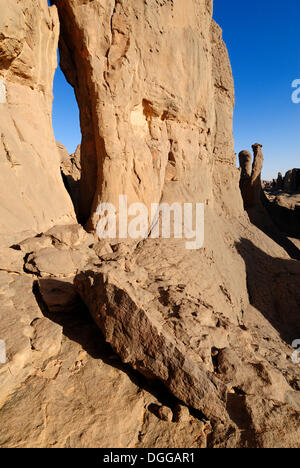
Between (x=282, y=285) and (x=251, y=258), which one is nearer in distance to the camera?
(x=282, y=285)

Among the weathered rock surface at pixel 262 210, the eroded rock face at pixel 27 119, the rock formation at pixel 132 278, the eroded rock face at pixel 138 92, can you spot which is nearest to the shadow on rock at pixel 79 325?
the rock formation at pixel 132 278

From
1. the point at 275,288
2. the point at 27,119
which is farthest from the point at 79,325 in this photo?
the point at 275,288

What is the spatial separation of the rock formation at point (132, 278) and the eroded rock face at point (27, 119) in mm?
29

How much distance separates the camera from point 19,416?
1755 millimetres

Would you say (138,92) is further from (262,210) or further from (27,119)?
(262,210)

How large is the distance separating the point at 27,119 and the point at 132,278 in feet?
11.4

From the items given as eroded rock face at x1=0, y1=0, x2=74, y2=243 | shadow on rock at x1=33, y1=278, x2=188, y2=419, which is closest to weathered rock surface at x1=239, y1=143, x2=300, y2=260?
eroded rock face at x1=0, y1=0, x2=74, y2=243

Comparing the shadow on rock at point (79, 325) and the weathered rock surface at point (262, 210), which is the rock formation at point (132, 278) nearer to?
the shadow on rock at point (79, 325)

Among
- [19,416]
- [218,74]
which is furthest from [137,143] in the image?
[218,74]

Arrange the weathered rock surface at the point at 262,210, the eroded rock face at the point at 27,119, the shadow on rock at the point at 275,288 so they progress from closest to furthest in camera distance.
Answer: the eroded rock face at the point at 27,119, the shadow on rock at the point at 275,288, the weathered rock surface at the point at 262,210

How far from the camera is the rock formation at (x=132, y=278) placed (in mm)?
2004
